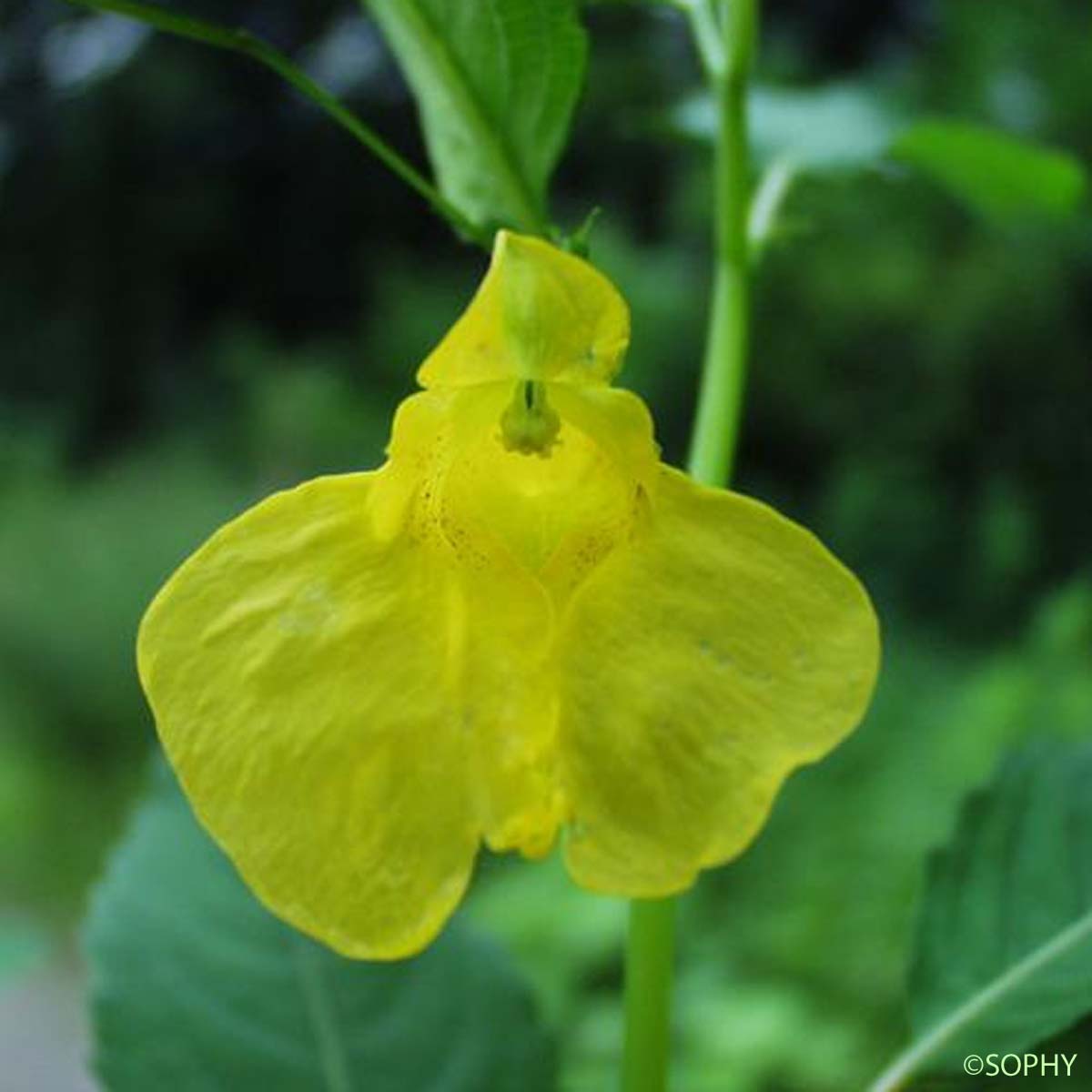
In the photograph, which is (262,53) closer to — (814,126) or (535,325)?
(535,325)

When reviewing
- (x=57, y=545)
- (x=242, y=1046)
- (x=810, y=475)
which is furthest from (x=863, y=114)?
(x=57, y=545)

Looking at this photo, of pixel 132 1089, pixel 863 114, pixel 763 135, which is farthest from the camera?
pixel 863 114

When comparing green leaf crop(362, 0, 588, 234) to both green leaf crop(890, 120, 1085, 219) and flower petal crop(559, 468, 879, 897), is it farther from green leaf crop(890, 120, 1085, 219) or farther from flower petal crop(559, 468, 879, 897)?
green leaf crop(890, 120, 1085, 219)

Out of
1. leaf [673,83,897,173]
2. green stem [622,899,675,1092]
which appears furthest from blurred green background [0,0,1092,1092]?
green stem [622,899,675,1092]

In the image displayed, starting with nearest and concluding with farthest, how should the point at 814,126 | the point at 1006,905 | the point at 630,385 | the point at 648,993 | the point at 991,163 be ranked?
1. the point at 648,993
2. the point at 1006,905
3. the point at 991,163
4. the point at 814,126
5. the point at 630,385

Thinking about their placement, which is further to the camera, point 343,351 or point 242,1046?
point 343,351

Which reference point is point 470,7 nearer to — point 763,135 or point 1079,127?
point 763,135

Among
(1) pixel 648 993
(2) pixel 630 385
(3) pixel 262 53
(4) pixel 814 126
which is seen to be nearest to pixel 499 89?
(3) pixel 262 53
